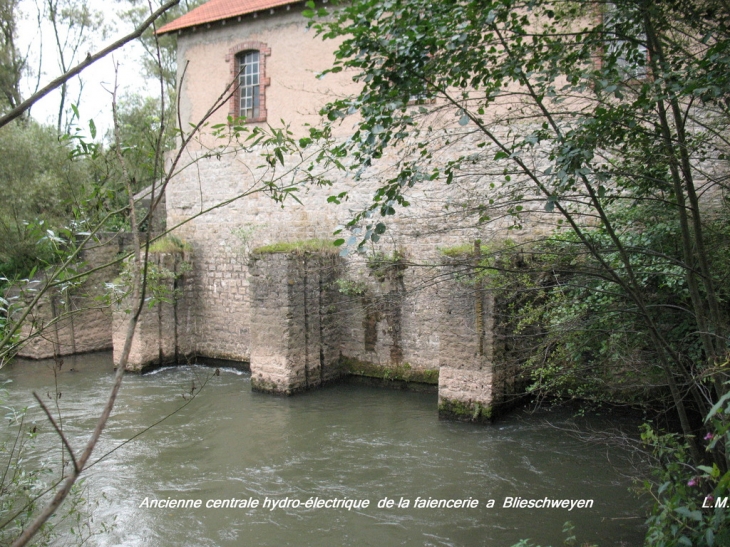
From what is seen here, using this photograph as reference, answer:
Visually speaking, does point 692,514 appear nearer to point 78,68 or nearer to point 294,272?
point 78,68

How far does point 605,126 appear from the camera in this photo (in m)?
3.76

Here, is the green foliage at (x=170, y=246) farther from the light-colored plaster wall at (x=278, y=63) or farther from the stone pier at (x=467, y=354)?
the stone pier at (x=467, y=354)

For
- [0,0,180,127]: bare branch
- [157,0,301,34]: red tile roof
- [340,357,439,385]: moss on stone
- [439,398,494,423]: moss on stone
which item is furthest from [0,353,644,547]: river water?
[157,0,301,34]: red tile roof

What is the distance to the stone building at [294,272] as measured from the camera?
355 inches

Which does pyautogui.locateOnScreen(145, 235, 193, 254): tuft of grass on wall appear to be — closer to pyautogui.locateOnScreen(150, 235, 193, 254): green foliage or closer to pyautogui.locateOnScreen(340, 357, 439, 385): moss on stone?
pyautogui.locateOnScreen(150, 235, 193, 254): green foliage

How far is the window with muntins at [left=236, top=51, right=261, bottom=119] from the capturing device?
1344 centimetres

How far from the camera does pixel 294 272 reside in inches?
417

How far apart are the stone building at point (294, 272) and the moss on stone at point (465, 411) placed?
0.02 m

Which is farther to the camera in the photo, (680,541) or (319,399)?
(319,399)

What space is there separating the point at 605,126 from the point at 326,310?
26.9 feet

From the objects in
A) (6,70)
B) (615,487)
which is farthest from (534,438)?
(6,70)

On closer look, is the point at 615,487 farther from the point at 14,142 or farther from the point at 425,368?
the point at 14,142

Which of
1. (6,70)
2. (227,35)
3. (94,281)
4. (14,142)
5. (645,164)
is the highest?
(6,70)

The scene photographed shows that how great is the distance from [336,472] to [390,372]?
3985 millimetres
